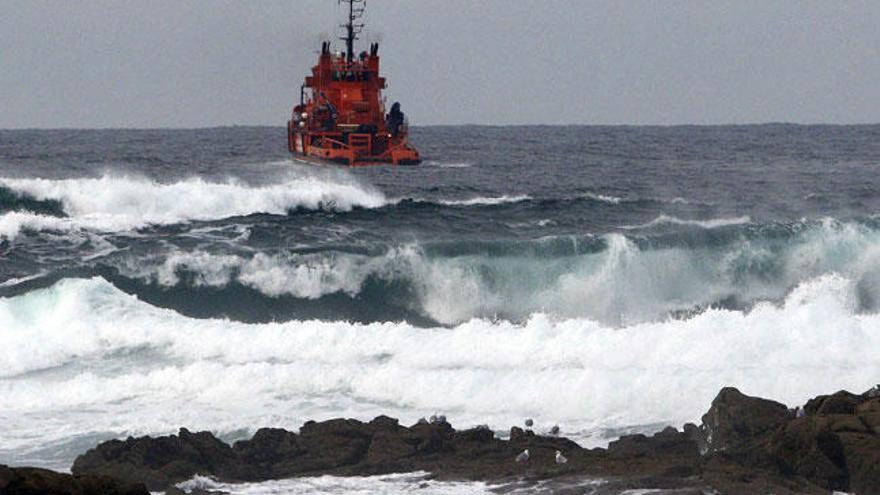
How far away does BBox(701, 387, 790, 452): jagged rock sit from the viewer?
74.5 ft

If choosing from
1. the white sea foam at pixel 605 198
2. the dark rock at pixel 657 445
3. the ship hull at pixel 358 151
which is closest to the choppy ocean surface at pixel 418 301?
the white sea foam at pixel 605 198

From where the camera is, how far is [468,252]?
43.1 metres

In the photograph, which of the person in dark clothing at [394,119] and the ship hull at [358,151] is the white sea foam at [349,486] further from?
the person in dark clothing at [394,119]

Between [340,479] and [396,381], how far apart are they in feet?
24.4

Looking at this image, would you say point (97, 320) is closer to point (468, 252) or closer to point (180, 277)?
point (180, 277)

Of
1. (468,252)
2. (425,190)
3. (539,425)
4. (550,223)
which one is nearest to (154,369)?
(539,425)

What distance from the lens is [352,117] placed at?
85.4m

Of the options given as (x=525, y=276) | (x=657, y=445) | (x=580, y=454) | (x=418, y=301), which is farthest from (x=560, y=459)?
(x=525, y=276)

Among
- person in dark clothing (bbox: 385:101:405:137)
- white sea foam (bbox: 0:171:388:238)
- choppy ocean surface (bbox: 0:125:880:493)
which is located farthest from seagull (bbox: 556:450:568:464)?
person in dark clothing (bbox: 385:101:405:137)

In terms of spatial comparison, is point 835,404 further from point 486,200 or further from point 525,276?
→ point 486,200

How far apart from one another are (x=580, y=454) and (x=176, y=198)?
123 ft

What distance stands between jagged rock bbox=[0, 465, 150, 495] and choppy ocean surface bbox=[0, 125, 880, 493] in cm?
591

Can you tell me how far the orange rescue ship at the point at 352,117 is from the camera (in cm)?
8431

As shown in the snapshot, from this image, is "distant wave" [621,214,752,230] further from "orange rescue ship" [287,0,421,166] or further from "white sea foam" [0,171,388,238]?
"orange rescue ship" [287,0,421,166]
